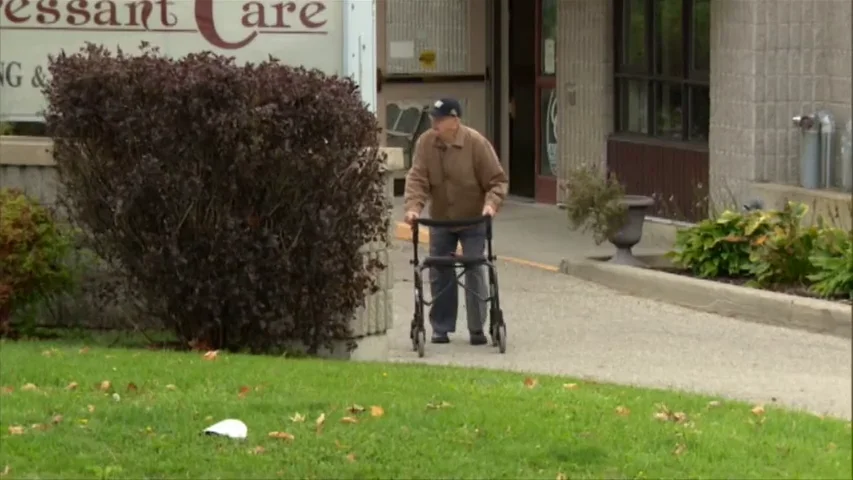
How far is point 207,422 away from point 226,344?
253 centimetres

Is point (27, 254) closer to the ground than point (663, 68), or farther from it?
closer to the ground

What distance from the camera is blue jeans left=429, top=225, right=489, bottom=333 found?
11312 mm

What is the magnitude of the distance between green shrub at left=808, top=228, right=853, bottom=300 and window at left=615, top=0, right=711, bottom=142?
153 inches

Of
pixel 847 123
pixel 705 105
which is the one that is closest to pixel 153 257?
pixel 847 123

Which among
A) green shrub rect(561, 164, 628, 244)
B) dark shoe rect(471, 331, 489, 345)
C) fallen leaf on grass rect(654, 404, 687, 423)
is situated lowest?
dark shoe rect(471, 331, 489, 345)

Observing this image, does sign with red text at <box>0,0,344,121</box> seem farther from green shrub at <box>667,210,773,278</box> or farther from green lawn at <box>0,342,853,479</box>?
green shrub at <box>667,210,773,278</box>

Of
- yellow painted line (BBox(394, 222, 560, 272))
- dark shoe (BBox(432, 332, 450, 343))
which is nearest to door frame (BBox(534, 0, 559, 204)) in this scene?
yellow painted line (BBox(394, 222, 560, 272))

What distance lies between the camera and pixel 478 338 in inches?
448

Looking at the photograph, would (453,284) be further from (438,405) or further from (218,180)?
(438,405)

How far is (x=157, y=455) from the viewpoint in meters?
7.12

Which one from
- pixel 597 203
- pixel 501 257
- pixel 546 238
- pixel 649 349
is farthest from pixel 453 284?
pixel 546 238

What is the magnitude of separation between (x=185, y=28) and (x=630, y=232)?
4.83 m

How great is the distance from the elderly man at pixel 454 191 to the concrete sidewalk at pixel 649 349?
291mm

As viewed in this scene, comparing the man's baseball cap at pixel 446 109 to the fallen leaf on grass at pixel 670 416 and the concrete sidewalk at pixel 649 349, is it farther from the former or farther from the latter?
the fallen leaf on grass at pixel 670 416
